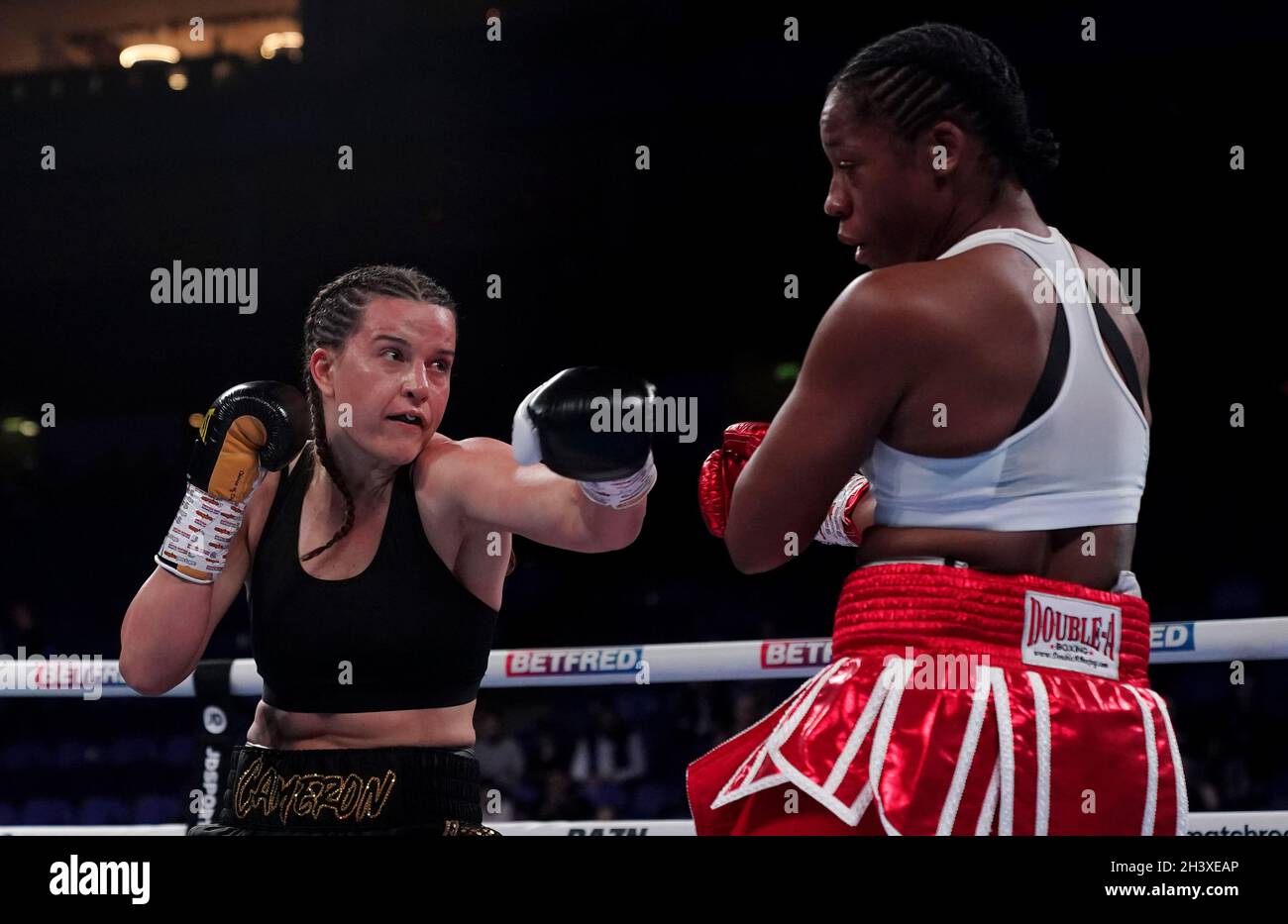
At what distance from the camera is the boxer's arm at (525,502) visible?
1.86 m

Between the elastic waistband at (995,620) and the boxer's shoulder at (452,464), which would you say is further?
the boxer's shoulder at (452,464)

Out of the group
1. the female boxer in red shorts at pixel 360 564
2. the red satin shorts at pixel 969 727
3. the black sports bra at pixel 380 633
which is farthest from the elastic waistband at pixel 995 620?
the black sports bra at pixel 380 633

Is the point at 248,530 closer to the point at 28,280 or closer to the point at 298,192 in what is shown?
the point at 298,192

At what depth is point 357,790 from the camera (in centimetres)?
194

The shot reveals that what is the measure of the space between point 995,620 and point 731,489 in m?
0.45

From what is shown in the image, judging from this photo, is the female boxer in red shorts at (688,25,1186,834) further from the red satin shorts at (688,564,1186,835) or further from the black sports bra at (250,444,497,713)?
the black sports bra at (250,444,497,713)

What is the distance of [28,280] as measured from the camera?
790 cm

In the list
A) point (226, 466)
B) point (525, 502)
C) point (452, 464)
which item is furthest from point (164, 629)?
point (525, 502)

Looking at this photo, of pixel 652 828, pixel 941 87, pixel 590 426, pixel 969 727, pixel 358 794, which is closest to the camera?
pixel 969 727

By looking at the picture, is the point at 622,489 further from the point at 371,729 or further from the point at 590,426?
the point at 371,729

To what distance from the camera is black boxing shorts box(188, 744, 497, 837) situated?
193cm

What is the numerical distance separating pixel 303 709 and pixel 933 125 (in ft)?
4.17

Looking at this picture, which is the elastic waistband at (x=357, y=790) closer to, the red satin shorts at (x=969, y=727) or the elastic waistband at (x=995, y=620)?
the red satin shorts at (x=969, y=727)
